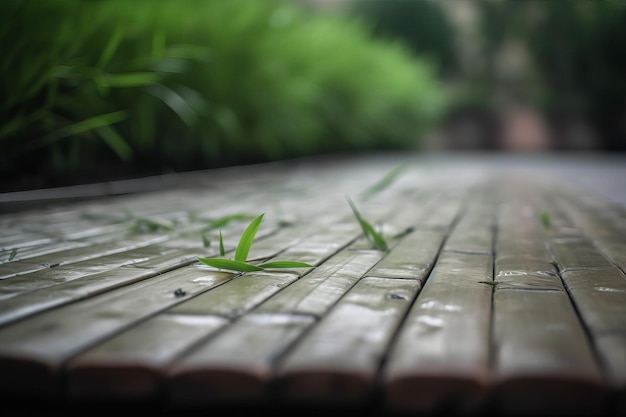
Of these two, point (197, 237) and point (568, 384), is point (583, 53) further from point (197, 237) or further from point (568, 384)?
point (568, 384)

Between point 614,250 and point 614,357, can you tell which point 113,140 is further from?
point 614,357

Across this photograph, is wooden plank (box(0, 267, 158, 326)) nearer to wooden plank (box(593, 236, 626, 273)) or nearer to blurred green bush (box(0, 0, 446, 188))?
wooden plank (box(593, 236, 626, 273))

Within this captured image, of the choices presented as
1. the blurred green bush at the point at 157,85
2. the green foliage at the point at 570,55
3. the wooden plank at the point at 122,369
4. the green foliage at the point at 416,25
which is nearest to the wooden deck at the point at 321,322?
the wooden plank at the point at 122,369

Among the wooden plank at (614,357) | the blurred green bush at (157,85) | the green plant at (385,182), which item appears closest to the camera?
the wooden plank at (614,357)

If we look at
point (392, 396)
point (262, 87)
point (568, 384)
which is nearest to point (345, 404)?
point (392, 396)

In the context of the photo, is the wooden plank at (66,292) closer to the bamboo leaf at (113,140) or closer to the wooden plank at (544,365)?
the wooden plank at (544,365)

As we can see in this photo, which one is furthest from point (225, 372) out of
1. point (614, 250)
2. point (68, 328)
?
point (614, 250)
